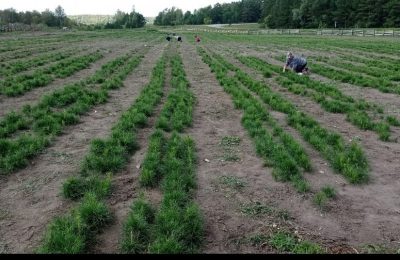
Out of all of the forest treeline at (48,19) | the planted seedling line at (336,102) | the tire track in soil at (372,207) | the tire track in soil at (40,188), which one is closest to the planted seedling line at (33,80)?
the tire track in soil at (40,188)

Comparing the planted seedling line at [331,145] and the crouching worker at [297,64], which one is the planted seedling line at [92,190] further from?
the crouching worker at [297,64]

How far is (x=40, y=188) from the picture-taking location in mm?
6426

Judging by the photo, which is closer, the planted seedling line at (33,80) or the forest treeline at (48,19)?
the planted seedling line at (33,80)

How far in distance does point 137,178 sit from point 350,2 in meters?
104

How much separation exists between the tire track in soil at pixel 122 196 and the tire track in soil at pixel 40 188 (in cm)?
74

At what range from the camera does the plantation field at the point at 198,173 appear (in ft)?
16.6

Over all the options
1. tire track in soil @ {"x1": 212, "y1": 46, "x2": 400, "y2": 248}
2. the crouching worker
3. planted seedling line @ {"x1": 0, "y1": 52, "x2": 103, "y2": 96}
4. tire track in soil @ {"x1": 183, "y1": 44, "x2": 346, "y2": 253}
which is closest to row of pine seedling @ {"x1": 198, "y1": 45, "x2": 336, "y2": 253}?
tire track in soil @ {"x1": 183, "y1": 44, "x2": 346, "y2": 253}

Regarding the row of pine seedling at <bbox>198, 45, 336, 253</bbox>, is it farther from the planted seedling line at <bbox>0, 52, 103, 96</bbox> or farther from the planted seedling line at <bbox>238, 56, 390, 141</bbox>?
the planted seedling line at <bbox>0, 52, 103, 96</bbox>

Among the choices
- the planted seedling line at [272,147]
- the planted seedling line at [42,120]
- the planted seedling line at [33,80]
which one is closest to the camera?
the planted seedling line at [272,147]

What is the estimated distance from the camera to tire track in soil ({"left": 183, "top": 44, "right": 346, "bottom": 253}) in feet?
16.9

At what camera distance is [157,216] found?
5367mm

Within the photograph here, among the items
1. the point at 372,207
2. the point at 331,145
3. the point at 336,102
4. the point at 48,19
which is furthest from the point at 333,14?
the point at 372,207

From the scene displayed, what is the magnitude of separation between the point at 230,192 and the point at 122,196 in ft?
5.64

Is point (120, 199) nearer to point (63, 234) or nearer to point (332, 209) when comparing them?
point (63, 234)
